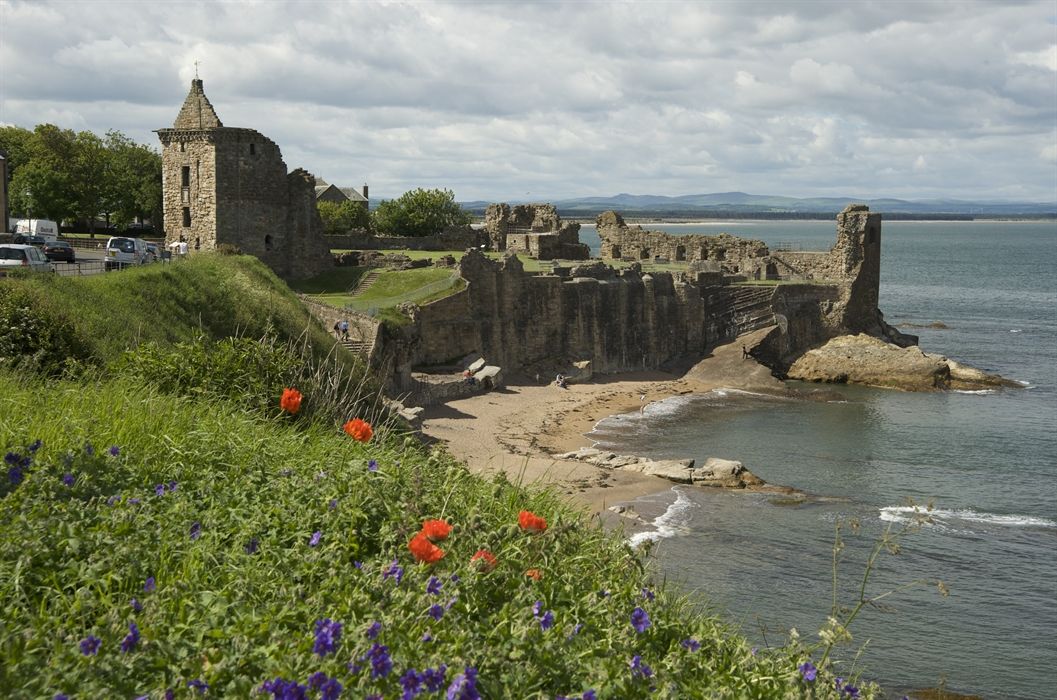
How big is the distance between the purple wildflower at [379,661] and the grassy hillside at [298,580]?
1cm

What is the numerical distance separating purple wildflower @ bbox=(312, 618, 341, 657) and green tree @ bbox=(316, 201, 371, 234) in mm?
60828

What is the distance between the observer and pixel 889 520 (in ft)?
86.6

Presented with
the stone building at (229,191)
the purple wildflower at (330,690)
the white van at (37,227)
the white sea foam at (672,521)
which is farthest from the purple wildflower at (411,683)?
the white van at (37,227)

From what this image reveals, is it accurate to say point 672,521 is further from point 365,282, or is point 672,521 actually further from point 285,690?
point 365,282

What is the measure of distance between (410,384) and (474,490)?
97.0 feet

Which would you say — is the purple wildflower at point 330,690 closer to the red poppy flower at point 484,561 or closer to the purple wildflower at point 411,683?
the purple wildflower at point 411,683

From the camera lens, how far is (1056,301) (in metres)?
91.9

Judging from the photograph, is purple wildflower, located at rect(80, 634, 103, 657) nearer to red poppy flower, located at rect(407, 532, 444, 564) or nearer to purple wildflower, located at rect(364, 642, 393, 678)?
purple wildflower, located at rect(364, 642, 393, 678)

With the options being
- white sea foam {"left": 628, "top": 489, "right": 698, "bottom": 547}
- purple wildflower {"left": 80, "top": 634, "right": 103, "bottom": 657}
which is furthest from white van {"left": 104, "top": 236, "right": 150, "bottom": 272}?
purple wildflower {"left": 80, "top": 634, "right": 103, "bottom": 657}

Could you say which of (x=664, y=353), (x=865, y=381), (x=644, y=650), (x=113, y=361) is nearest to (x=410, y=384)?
(x=664, y=353)

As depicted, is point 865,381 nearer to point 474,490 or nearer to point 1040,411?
point 1040,411

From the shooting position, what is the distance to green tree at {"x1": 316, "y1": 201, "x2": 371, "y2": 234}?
67.4 metres

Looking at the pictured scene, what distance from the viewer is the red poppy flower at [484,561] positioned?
24.1ft

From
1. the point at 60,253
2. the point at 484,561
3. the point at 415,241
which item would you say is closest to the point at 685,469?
the point at 60,253
